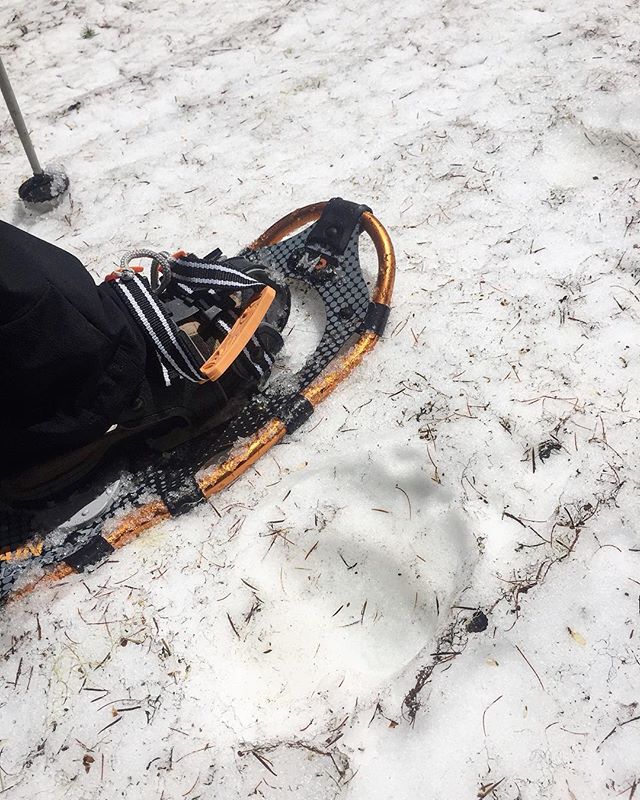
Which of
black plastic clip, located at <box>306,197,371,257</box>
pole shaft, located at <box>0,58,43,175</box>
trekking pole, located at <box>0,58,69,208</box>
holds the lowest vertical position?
black plastic clip, located at <box>306,197,371,257</box>

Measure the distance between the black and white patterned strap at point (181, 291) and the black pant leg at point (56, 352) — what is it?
0.18ft

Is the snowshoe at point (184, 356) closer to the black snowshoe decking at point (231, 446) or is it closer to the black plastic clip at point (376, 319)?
the black snowshoe decking at point (231, 446)

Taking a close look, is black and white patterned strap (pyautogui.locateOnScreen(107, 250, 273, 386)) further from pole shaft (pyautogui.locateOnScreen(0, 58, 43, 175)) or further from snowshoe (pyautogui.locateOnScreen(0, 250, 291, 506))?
pole shaft (pyautogui.locateOnScreen(0, 58, 43, 175))

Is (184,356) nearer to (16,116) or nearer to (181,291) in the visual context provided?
(181,291)

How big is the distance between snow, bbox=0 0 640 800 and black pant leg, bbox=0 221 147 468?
0.61m

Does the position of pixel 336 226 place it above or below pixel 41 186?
below

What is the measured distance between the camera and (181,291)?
2.35 meters

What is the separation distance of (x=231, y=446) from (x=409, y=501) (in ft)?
2.37

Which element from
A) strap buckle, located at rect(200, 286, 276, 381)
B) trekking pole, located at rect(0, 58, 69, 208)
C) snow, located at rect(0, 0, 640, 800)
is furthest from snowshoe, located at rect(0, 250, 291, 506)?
trekking pole, located at rect(0, 58, 69, 208)

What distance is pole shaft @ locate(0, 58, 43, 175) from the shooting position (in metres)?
3.04

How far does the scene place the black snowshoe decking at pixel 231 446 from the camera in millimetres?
2273

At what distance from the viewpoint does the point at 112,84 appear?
13.3 feet

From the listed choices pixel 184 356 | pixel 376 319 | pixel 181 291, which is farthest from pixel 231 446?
pixel 376 319

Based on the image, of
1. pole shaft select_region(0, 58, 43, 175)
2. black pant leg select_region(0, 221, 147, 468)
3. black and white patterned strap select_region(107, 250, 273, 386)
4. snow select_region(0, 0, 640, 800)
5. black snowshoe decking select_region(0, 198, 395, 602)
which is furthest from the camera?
pole shaft select_region(0, 58, 43, 175)
